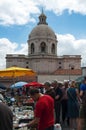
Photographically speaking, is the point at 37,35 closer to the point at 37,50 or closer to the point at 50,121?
the point at 37,50

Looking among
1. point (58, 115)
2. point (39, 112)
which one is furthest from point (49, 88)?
point (39, 112)

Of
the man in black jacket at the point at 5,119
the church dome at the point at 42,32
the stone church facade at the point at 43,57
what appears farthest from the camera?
the church dome at the point at 42,32

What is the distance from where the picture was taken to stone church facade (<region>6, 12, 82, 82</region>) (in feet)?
294

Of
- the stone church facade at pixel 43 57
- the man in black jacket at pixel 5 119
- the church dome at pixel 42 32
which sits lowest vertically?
the man in black jacket at pixel 5 119

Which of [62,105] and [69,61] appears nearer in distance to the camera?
[62,105]

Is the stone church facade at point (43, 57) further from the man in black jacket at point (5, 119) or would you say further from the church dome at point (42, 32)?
the man in black jacket at point (5, 119)

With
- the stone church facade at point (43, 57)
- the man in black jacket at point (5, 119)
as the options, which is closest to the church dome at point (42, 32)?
the stone church facade at point (43, 57)

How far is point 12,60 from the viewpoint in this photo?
94750 mm

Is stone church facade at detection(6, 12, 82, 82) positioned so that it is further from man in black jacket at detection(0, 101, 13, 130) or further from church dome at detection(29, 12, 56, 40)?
man in black jacket at detection(0, 101, 13, 130)

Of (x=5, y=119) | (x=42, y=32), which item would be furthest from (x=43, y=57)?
(x=5, y=119)

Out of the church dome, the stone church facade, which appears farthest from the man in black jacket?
the church dome

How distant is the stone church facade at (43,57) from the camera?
89.7 meters

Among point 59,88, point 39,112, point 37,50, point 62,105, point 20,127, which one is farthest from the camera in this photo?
point 37,50

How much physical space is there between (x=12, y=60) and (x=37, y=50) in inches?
287
